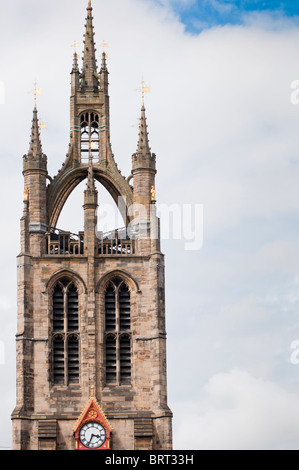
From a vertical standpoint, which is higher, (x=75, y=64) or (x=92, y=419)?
(x=75, y=64)

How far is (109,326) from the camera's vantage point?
310ft

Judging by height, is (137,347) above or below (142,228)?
below

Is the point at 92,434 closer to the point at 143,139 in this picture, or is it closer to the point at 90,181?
the point at 90,181

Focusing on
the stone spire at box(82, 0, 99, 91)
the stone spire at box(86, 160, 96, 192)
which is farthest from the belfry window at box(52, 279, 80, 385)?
the stone spire at box(82, 0, 99, 91)

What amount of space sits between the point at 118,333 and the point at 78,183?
10.1 meters

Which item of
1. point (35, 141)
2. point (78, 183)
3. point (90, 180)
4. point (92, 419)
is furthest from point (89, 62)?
point (92, 419)

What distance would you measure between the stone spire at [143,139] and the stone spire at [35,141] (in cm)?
578

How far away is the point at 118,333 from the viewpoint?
309 feet
